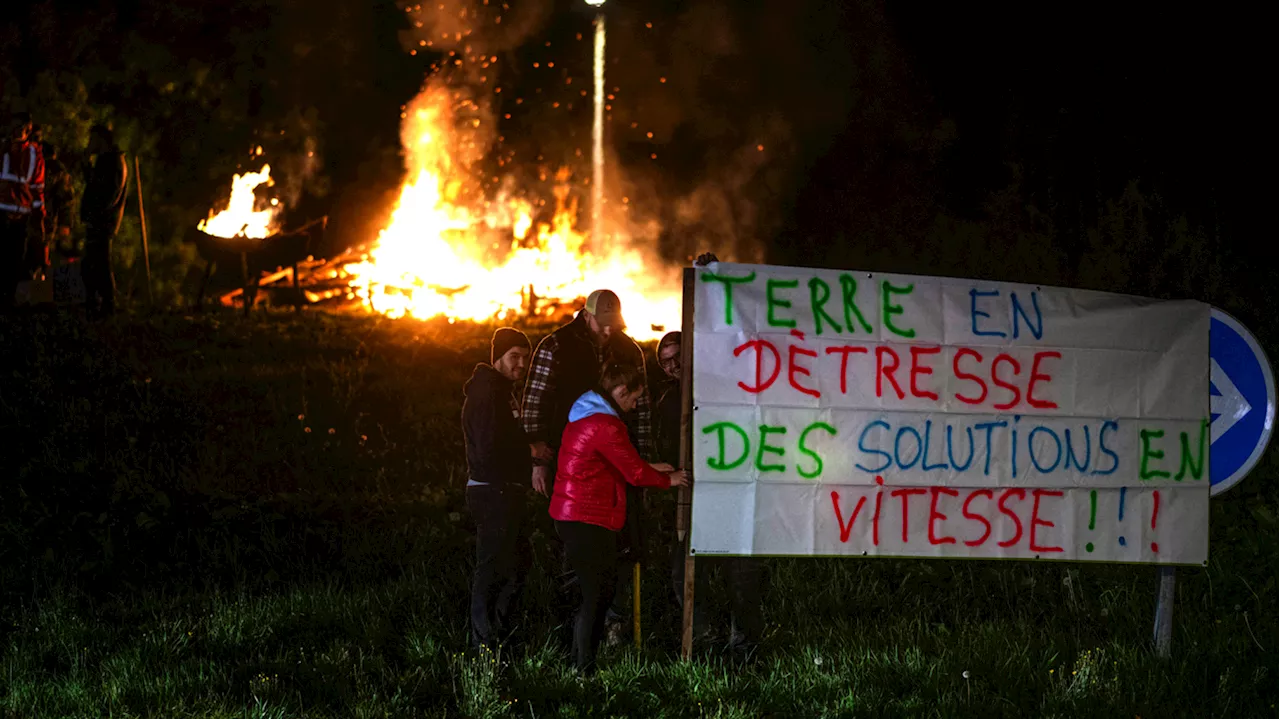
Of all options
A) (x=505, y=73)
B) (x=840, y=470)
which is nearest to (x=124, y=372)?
(x=840, y=470)

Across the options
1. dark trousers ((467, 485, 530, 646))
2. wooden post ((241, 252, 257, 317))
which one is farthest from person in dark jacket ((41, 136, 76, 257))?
dark trousers ((467, 485, 530, 646))

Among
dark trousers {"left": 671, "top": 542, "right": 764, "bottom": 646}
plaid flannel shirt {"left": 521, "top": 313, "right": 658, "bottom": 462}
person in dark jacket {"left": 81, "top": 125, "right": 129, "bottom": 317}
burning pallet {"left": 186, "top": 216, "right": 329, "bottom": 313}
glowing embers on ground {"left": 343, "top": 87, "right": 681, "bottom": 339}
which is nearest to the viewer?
dark trousers {"left": 671, "top": 542, "right": 764, "bottom": 646}

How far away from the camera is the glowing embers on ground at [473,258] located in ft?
65.7

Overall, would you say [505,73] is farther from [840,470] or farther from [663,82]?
[840,470]

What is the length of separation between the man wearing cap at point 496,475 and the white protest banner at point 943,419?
1.08 metres

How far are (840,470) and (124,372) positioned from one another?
9563 millimetres

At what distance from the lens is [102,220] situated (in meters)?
15.9

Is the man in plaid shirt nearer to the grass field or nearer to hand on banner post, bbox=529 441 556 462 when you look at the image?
hand on banner post, bbox=529 441 556 462

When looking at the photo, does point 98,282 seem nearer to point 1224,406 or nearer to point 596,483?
point 596,483

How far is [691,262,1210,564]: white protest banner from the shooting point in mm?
6250

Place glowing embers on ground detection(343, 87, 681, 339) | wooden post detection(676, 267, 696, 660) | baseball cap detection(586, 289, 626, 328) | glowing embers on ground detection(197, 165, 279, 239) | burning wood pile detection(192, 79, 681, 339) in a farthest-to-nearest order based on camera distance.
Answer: glowing embers on ground detection(197, 165, 279, 239)
glowing embers on ground detection(343, 87, 681, 339)
burning wood pile detection(192, 79, 681, 339)
baseball cap detection(586, 289, 626, 328)
wooden post detection(676, 267, 696, 660)

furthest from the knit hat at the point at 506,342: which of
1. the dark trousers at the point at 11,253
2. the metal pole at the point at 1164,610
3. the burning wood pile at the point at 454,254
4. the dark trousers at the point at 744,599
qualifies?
the burning wood pile at the point at 454,254

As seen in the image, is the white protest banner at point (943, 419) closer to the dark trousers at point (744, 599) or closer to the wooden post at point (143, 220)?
the dark trousers at point (744, 599)

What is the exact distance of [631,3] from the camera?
24625mm
